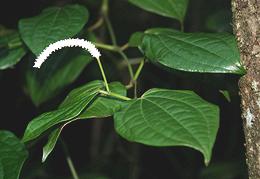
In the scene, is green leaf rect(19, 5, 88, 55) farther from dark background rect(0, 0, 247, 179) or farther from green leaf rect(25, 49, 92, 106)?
dark background rect(0, 0, 247, 179)

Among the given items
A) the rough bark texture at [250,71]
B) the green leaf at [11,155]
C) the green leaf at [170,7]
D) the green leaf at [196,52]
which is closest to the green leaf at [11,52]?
the green leaf at [11,155]

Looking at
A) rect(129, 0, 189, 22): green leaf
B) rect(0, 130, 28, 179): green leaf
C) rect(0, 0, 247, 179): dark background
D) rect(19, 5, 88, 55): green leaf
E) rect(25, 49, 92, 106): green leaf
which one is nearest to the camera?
rect(0, 130, 28, 179): green leaf

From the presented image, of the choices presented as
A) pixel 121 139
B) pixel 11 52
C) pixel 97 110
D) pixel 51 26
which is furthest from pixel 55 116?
pixel 121 139

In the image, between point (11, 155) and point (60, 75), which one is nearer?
point (11, 155)

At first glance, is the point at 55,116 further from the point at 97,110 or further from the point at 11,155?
the point at 11,155

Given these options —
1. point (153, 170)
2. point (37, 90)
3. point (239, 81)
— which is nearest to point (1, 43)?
point (37, 90)

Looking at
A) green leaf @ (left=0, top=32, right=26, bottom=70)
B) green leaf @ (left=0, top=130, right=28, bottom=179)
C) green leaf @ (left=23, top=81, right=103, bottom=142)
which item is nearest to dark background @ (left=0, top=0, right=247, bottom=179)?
green leaf @ (left=0, top=32, right=26, bottom=70)

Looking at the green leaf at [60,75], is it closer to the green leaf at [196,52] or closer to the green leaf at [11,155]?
the green leaf at [11,155]
